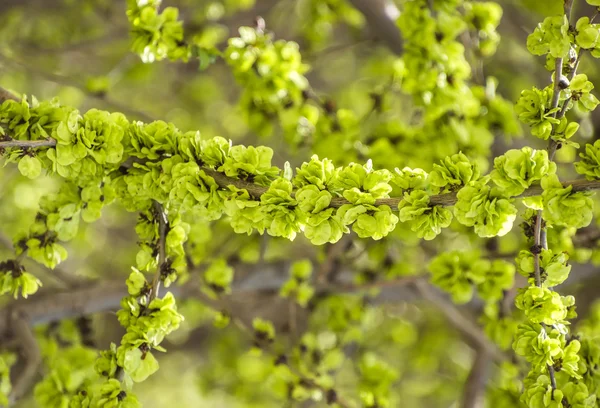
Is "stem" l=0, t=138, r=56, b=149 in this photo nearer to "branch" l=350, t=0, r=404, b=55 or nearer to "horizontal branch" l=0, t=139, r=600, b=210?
"horizontal branch" l=0, t=139, r=600, b=210

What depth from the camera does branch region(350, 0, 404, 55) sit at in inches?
62.2

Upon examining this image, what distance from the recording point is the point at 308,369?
159 centimetres

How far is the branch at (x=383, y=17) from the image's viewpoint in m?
1.58

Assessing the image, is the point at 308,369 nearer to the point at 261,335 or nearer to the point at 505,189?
the point at 261,335

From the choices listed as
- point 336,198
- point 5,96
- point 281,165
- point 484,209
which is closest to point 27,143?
point 5,96

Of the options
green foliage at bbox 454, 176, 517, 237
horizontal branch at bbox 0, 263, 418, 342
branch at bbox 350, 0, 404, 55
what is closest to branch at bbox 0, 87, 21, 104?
horizontal branch at bbox 0, 263, 418, 342

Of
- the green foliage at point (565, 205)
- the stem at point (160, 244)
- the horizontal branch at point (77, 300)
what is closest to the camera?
the green foliage at point (565, 205)

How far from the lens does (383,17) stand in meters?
1.58

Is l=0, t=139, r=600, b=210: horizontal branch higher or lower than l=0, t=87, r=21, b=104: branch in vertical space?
higher

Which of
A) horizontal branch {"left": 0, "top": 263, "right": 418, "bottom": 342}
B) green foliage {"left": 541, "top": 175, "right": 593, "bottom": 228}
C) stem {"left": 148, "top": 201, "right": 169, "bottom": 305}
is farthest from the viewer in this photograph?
horizontal branch {"left": 0, "top": 263, "right": 418, "bottom": 342}

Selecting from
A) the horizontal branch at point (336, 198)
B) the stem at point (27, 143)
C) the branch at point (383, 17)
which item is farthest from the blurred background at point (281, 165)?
the stem at point (27, 143)

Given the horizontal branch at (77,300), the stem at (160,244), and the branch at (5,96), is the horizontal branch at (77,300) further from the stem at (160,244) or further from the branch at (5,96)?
the branch at (5,96)

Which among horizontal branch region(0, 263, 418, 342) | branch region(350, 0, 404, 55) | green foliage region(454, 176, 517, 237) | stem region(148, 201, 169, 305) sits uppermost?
green foliage region(454, 176, 517, 237)

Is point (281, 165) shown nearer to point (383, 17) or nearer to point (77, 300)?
point (383, 17)
